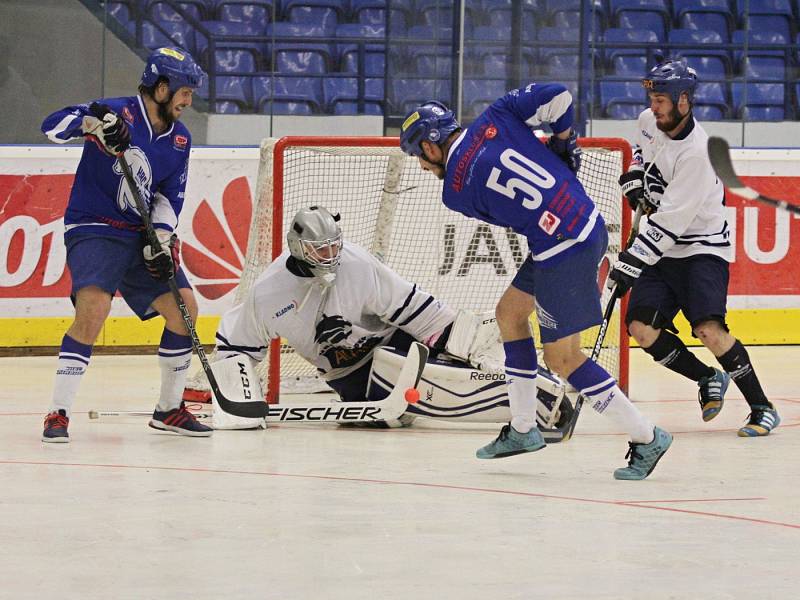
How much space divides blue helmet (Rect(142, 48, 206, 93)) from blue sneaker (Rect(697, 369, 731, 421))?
2073mm

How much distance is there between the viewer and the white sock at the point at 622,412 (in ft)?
13.0

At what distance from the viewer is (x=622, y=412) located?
397cm

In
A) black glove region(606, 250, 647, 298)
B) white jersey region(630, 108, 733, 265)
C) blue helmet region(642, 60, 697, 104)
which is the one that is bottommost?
black glove region(606, 250, 647, 298)

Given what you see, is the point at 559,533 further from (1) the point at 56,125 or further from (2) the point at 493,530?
(1) the point at 56,125

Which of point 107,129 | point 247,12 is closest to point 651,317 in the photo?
point 107,129

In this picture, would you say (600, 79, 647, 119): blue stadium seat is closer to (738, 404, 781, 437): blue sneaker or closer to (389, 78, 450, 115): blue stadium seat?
(389, 78, 450, 115): blue stadium seat

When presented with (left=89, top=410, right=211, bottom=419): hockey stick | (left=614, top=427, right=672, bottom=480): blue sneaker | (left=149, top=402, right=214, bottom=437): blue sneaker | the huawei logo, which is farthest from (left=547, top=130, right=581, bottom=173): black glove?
the huawei logo

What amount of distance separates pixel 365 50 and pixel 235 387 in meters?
3.39

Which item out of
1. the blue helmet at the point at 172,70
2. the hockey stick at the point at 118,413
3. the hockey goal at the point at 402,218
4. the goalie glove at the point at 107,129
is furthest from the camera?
the hockey goal at the point at 402,218

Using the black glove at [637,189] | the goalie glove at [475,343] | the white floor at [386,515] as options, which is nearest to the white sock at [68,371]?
the white floor at [386,515]

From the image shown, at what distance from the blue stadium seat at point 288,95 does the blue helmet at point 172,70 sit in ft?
10.5

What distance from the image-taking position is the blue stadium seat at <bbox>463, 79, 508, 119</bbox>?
7.80 m

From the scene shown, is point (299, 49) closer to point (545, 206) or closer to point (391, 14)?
point (391, 14)

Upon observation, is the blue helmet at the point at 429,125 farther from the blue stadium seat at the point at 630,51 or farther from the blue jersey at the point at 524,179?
the blue stadium seat at the point at 630,51
